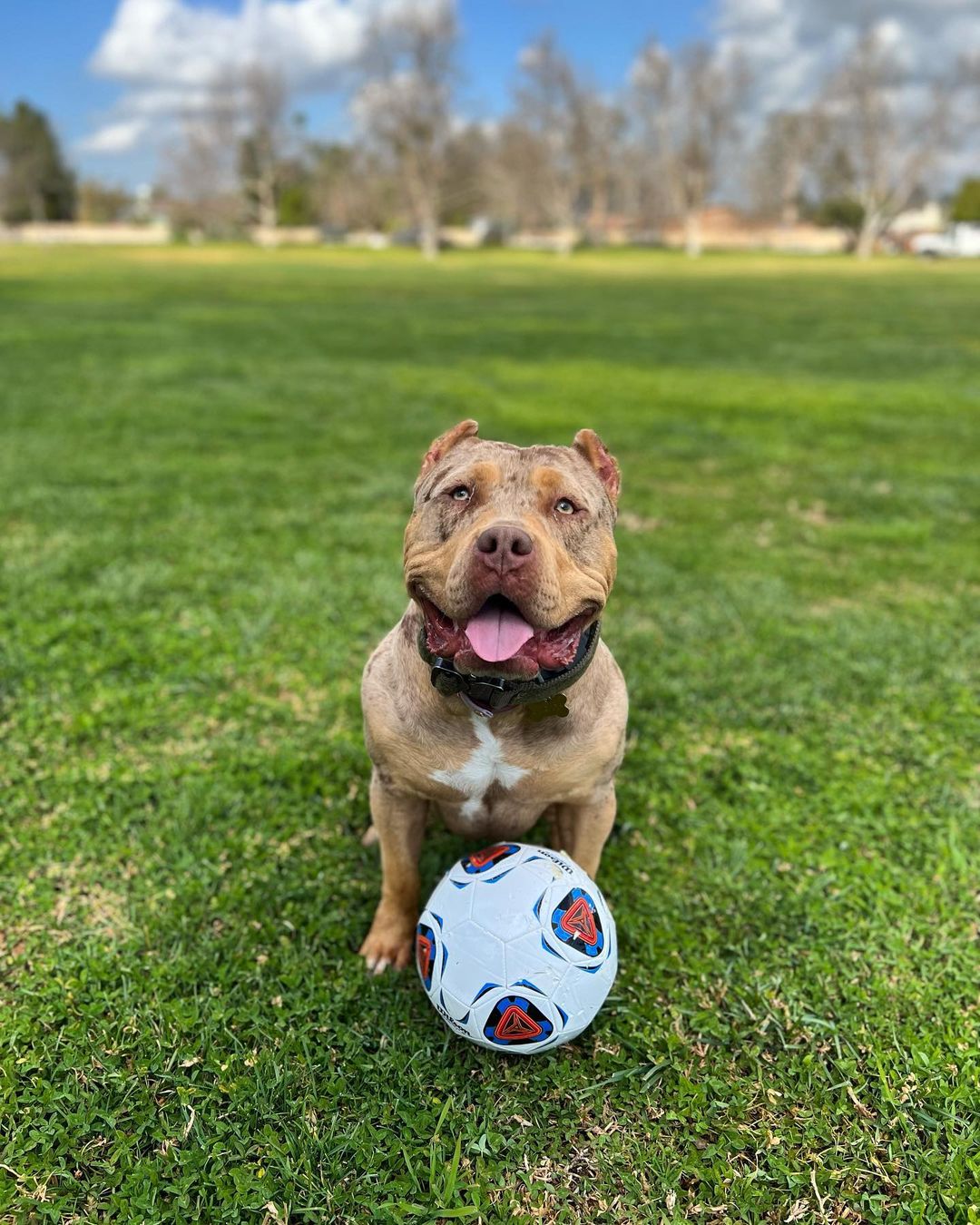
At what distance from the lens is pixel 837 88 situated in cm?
6650

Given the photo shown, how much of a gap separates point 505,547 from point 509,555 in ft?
0.07

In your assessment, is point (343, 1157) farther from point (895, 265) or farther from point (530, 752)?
point (895, 265)

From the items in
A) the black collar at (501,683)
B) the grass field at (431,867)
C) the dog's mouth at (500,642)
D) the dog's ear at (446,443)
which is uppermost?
the dog's ear at (446,443)

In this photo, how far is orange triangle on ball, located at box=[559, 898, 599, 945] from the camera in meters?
2.39

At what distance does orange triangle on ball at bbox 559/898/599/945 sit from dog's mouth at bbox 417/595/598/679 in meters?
0.72

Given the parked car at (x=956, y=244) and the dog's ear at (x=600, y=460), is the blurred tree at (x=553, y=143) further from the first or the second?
the dog's ear at (x=600, y=460)

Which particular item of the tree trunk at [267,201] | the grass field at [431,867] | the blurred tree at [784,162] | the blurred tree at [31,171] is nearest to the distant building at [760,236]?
the blurred tree at [784,162]

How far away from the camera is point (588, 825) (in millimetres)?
2787

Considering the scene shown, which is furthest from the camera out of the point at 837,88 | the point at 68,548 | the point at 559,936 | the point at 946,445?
the point at 837,88

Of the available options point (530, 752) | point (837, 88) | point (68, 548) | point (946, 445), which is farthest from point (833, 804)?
point (837, 88)

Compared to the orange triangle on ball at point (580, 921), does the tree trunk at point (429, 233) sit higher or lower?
higher

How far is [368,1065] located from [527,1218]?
0.58 m

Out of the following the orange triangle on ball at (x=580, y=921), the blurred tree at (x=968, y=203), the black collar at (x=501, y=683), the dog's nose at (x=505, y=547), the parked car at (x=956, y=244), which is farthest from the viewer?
the blurred tree at (x=968, y=203)

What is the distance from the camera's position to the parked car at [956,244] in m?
65.0
